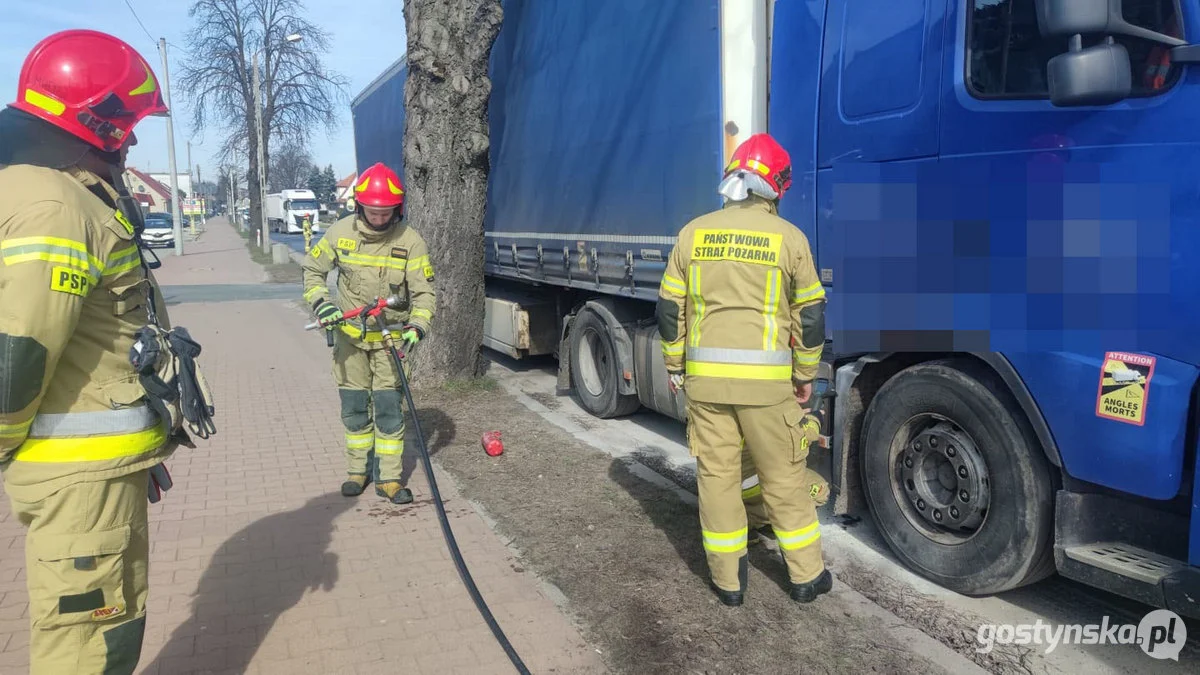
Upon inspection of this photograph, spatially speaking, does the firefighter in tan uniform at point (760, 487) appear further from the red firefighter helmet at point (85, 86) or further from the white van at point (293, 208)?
the white van at point (293, 208)

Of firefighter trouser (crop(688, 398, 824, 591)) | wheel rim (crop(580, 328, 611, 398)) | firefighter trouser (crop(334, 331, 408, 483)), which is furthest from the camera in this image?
wheel rim (crop(580, 328, 611, 398))

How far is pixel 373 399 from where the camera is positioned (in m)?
5.27

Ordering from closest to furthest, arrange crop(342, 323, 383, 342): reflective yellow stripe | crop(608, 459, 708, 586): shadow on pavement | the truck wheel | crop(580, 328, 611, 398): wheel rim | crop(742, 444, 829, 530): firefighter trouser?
1. crop(742, 444, 829, 530): firefighter trouser
2. crop(608, 459, 708, 586): shadow on pavement
3. crop(342, 323, 383, 342): reflective yellow stripe
4. the truck wheel
5. crop(580, 328, 611, 398): wheel rim

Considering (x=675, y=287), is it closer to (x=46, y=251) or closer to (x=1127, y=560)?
(x=1127, y=560)

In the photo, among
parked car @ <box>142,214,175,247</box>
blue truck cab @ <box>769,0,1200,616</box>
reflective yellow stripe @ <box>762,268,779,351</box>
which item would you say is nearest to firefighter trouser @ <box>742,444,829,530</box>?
blue truck cab @ <box>769,0,1200,616</box>

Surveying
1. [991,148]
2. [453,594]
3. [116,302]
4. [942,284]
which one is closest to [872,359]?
[942,284]

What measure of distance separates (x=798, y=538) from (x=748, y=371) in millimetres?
781

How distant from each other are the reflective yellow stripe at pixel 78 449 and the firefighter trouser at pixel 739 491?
2.21m

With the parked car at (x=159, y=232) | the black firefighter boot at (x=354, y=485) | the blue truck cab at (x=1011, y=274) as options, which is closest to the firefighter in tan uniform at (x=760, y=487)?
the blue truck cab at (x=1011, y=274)

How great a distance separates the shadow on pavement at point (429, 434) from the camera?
604 cm

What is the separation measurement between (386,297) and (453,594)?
1.99 meters

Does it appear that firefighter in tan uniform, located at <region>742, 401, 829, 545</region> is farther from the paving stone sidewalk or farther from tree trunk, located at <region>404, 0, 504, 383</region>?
tree trunk, located at <region>404, 0, 504, 383</region>

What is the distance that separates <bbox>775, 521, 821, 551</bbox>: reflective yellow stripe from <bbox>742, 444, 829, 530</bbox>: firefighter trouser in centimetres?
17

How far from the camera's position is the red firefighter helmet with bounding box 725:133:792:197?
145 inches
